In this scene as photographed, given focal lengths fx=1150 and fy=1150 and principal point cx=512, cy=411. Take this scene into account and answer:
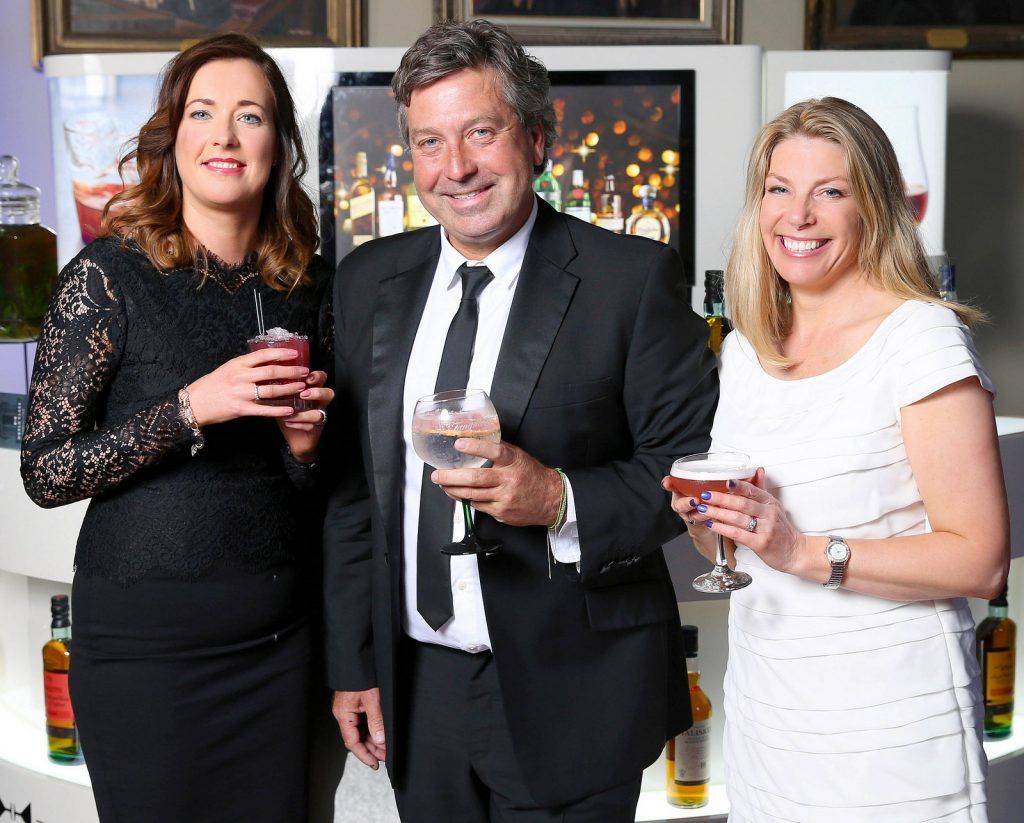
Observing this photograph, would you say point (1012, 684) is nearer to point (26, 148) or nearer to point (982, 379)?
point (982, 379)

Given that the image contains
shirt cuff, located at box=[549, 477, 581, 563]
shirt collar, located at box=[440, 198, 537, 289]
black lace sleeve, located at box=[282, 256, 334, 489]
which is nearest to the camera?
shirt cuff, located at box=[549, 477, 581, 563]

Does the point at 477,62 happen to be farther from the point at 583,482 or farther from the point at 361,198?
the point at 361,198

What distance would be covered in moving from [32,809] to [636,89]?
240 centimetres

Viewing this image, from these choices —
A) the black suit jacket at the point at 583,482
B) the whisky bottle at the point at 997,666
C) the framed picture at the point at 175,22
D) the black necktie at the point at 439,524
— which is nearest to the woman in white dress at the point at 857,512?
the black suit jacket at the point at 583,482

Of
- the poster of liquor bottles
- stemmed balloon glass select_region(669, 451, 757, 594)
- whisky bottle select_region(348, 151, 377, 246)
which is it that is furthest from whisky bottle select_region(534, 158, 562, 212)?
stemmed balloon glass select_region(669, 451, 757, 594)

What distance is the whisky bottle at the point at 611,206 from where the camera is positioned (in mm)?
3303

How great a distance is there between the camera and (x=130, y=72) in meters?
3.21

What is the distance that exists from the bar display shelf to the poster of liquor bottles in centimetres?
111

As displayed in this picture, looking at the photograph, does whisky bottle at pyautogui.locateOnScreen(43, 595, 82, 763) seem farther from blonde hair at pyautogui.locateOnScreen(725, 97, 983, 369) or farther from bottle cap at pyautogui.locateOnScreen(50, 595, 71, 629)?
blonde hair at pyautogui.locateOnScreen(725, 97, 983, 369)

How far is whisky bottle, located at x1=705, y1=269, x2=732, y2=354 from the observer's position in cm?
249

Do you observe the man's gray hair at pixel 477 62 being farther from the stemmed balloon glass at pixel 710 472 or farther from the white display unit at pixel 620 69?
the white display unit at pixel 620 69

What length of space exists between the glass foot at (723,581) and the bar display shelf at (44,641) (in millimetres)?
704

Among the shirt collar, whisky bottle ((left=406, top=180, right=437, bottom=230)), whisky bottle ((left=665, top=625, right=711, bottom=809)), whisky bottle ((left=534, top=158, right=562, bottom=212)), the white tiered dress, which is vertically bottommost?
whisky bottle ((left=665, top=625, right=711, bottom=809))

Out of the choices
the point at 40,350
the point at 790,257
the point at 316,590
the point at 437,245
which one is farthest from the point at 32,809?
the point at 790,257
